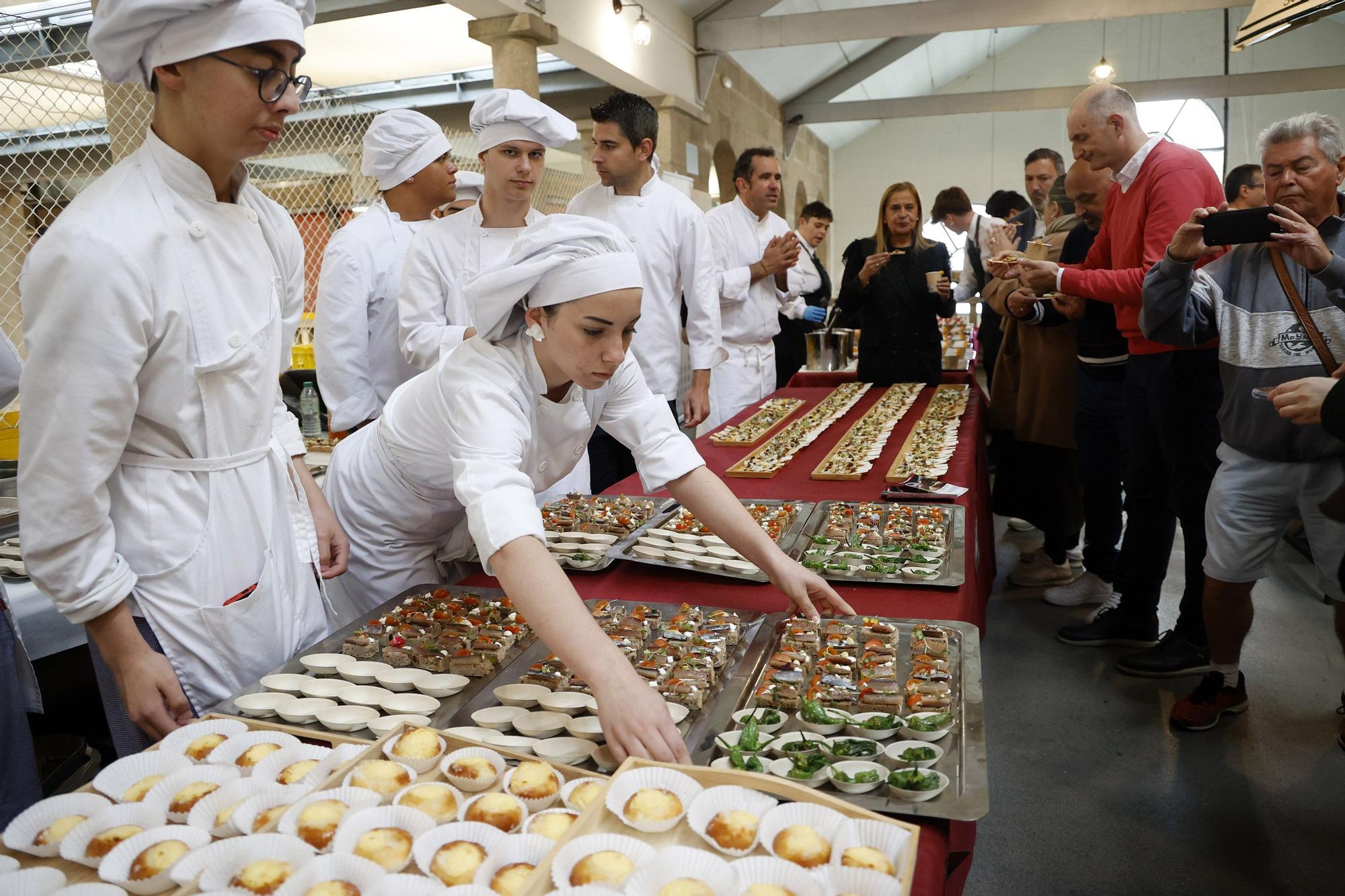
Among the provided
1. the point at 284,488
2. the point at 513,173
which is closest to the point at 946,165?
the point at 513,173

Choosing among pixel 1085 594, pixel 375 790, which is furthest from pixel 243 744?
pixel 1085 594

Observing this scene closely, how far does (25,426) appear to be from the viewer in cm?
121

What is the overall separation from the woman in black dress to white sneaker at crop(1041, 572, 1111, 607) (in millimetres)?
1332

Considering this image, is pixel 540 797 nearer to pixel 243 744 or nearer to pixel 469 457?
pixel 243 744

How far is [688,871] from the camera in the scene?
921mm

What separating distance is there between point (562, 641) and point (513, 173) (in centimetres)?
193

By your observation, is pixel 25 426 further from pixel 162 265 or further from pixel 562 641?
pixel 562 641

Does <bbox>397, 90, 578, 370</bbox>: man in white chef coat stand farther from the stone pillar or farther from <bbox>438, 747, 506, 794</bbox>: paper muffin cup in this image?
the stone pillar

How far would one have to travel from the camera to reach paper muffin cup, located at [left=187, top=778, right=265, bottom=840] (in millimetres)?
1015

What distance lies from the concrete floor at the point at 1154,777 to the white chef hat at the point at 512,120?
90.5 inches

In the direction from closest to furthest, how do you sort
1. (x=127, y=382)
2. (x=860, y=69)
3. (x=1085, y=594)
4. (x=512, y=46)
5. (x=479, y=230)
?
(x=127, y=382) < (x=479, y=230) < (x=1085, y=594) < (x=512, y=46) < (x=860, y=69)

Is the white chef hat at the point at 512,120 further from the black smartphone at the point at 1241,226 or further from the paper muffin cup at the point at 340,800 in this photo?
the paper muffin cup at the point at 340,800

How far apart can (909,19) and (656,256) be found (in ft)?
23.4

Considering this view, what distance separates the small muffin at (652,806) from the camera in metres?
0.98
